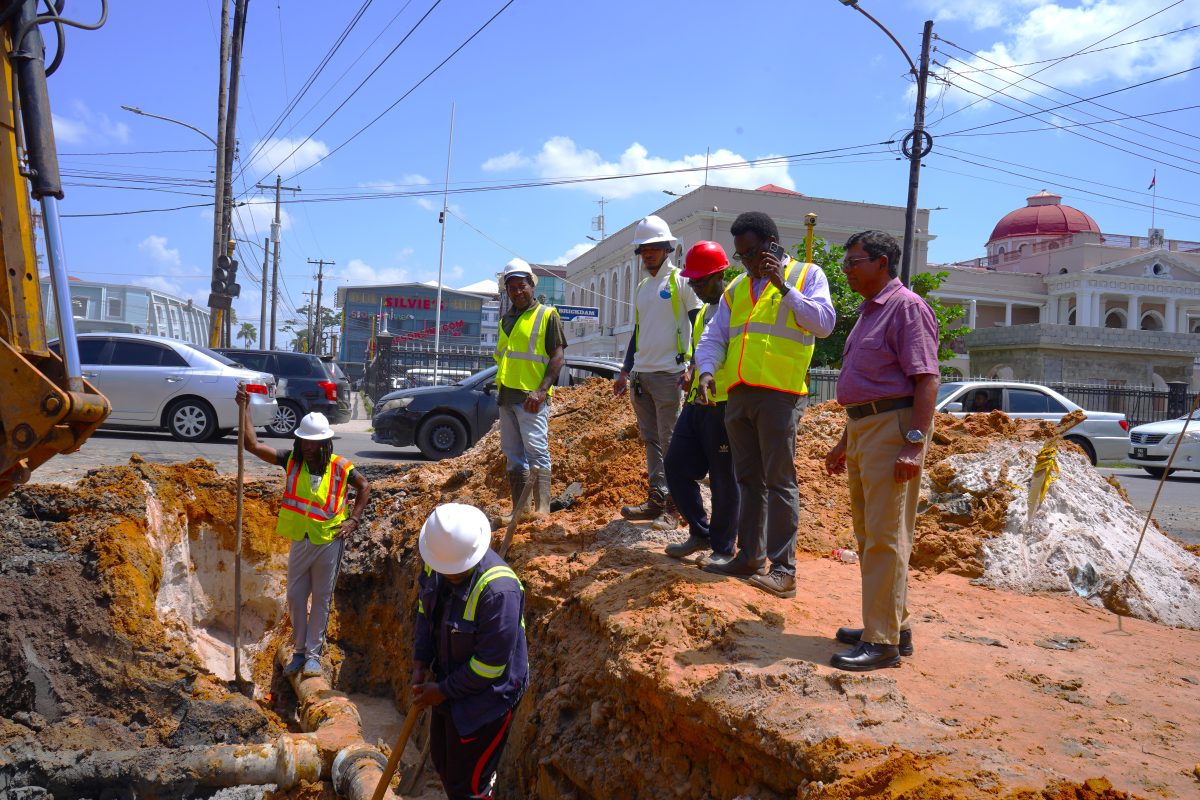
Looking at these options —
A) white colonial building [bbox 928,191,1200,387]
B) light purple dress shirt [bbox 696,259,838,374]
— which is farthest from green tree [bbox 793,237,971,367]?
light purple dress shirt [bbox 696,259,838,374]

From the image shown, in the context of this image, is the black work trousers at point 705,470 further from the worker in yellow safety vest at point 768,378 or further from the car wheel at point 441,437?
the car wheel at point 441,437

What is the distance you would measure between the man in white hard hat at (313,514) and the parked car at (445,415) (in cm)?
546

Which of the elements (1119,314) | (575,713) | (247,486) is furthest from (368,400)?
(1119,314)

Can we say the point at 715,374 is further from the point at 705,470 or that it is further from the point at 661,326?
the point at 661,326

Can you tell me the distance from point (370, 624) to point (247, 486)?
1799mm

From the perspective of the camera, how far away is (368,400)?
29.1 meters

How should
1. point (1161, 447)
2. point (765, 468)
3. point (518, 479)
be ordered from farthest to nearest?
point (1161, 447)
point (518, 479)
point (765, 468)

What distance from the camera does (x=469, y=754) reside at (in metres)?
3.67

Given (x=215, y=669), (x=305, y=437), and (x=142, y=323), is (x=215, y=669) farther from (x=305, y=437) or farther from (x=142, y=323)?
(x=142, y=323)

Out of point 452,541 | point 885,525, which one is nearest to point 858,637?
point 885,525

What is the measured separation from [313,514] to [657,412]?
249 cm

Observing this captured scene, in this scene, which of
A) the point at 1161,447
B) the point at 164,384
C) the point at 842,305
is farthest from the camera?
the point at 842,305

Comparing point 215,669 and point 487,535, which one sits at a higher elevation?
point 487,535

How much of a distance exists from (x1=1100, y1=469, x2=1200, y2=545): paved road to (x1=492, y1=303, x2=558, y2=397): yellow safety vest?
514 cm
